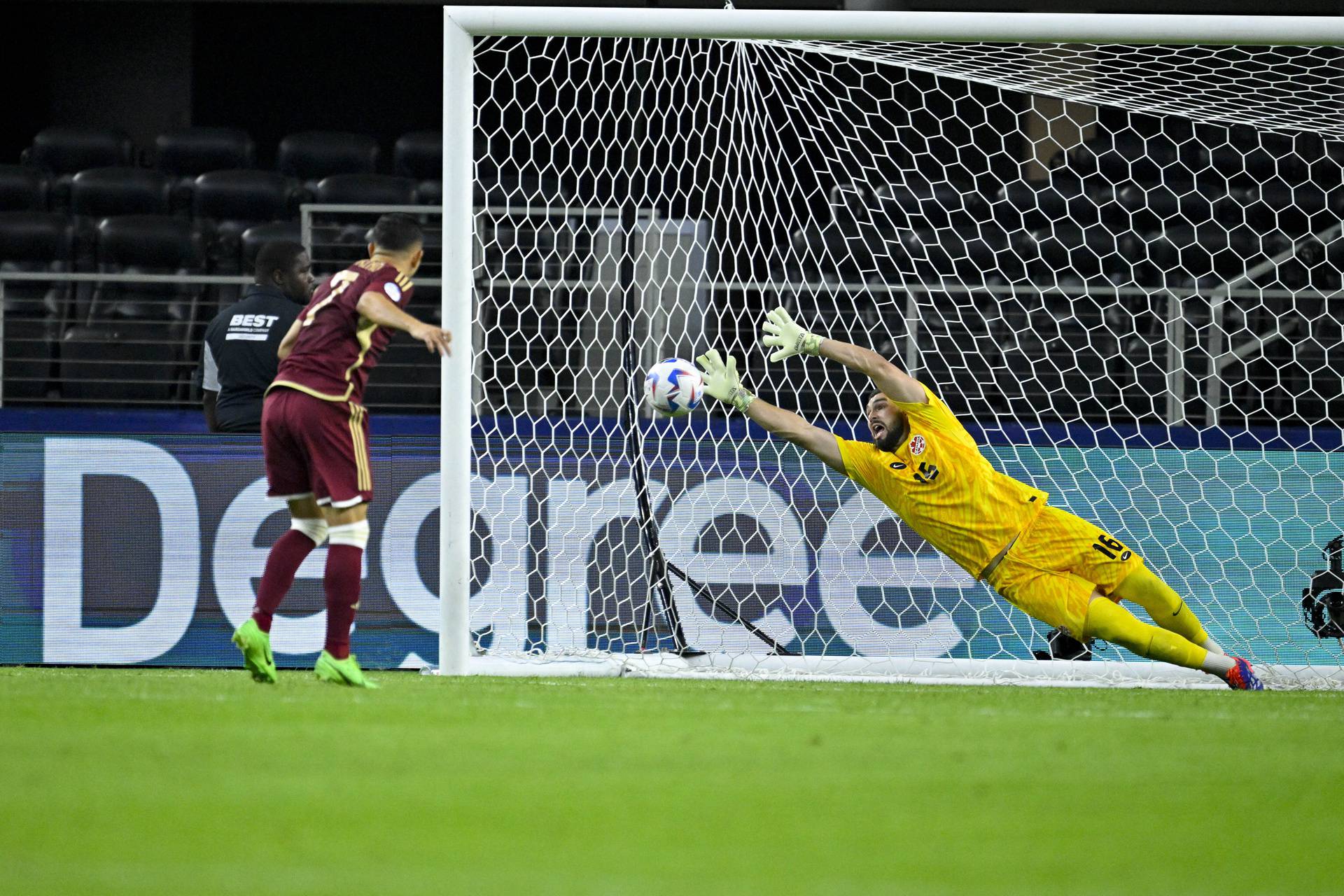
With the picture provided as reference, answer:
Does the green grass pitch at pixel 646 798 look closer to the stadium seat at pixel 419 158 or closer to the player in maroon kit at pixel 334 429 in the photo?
the player in maroon kit at pixel 334 429

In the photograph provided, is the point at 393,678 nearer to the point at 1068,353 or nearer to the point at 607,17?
the point at 607,17

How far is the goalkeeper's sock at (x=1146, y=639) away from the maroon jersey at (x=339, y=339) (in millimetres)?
2881

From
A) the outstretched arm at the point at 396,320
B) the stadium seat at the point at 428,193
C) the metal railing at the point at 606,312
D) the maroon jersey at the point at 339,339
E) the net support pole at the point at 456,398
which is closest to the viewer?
the outstretched arm at the point at 396,320

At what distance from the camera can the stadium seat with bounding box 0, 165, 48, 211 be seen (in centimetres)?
1049

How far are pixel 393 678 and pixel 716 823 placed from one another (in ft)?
11.2

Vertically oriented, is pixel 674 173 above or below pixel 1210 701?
above

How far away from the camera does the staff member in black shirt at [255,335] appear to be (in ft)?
23.3

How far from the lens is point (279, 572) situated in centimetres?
529

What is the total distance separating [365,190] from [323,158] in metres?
1.11

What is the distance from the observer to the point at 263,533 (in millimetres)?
7410

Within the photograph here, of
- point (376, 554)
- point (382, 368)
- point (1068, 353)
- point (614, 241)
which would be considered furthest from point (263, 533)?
point (1068, 353)

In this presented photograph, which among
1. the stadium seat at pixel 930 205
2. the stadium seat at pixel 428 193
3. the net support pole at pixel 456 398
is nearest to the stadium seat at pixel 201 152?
the stadium seat at pixel 428 193

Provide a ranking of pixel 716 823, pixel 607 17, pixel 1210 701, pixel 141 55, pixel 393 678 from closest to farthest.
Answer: pixel 716 823
pixel 1210 701
pixel 393 678
pixel 607 17
pixel 141 55

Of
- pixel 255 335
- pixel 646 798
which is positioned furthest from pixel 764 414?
pixel 646 798
